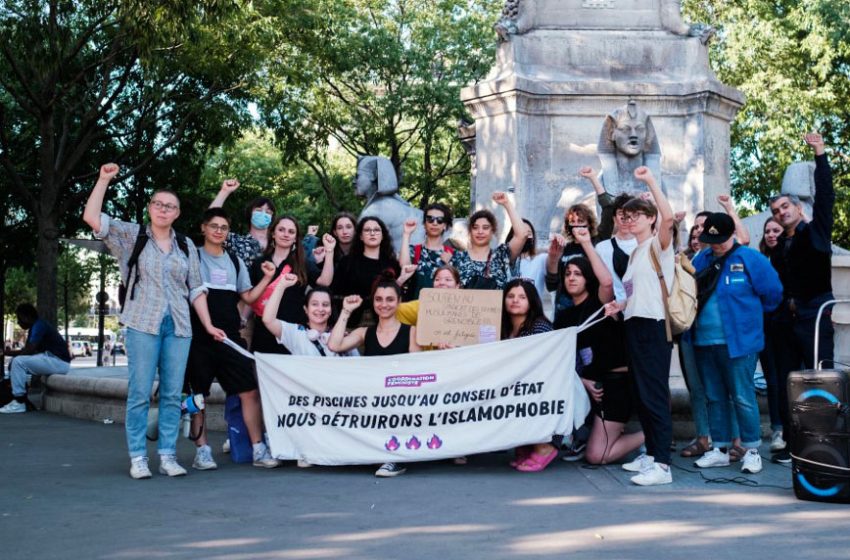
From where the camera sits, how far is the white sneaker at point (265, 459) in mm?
8023

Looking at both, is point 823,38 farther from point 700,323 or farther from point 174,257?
point 174,257

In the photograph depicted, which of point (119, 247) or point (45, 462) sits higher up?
point (119, 247)

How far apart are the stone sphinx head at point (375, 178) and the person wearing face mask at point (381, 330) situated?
3858 mm

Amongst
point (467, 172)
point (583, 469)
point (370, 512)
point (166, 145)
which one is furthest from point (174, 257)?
point (467, 172)

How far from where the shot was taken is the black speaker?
638 centimetres

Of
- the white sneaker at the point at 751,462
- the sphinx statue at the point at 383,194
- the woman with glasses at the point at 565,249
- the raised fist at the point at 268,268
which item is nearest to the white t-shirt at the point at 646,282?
the woman with glasses at the point at 565,249

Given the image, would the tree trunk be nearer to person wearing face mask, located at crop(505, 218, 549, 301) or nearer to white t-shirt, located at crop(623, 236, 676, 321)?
person wearing face mask, located at crop(505, 218, 549, 301)

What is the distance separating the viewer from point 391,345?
8.05 metres

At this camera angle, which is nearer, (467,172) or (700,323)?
(700,323)

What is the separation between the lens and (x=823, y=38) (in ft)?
86.8

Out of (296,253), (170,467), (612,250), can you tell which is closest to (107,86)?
(296,253)

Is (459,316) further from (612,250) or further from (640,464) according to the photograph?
(640,464)

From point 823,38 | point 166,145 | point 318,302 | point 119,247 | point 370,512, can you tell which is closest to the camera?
point 370,512

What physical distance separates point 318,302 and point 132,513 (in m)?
2.56
